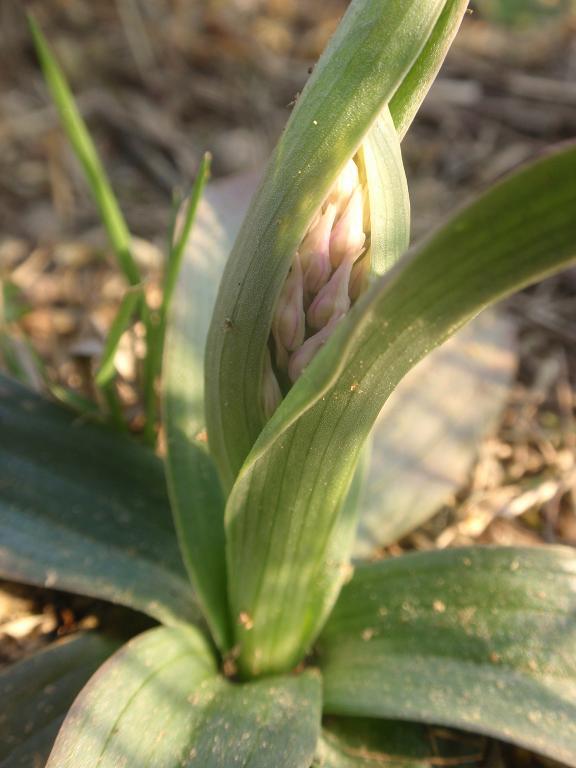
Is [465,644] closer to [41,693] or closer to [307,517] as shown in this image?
[307,517]

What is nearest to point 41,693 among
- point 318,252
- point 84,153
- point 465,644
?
point 465,644

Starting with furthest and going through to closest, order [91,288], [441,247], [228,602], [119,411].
→ [91,288] < [119,411] < [228,602] < [441,247]

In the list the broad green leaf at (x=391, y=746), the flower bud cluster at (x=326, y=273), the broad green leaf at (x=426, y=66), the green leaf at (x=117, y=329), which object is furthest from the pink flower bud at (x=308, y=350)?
the broad green leaf at (x=391, y=746)

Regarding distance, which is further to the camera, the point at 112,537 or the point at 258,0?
the point at 258,0

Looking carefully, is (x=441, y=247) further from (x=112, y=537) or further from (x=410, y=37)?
(x=112, y=537)

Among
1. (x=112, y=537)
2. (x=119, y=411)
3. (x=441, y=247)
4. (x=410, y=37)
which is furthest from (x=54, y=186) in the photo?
(x=441, y=247)

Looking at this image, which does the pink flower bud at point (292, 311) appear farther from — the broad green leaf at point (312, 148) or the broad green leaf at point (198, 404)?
the broad green leaf at point (198, 404)
